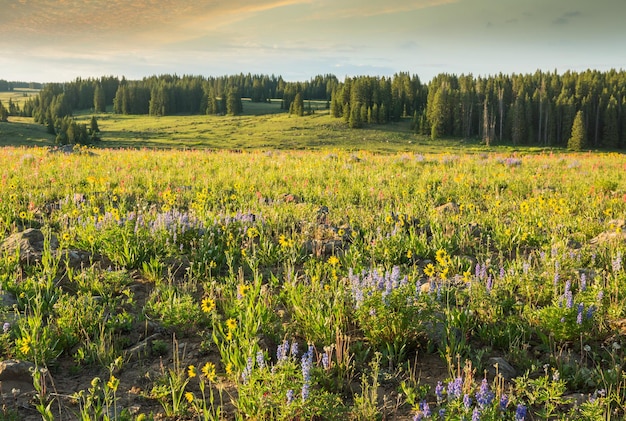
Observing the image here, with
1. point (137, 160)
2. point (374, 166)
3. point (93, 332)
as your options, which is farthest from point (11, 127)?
point (93, 332)

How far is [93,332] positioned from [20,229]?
3909 mm

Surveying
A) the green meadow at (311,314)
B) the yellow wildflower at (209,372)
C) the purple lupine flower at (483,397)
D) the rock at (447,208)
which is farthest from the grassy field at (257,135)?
the purple lupine flower at (483,397)

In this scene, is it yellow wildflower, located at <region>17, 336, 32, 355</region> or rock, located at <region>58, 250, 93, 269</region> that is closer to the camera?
yellow wildflower, located at <region>17, 336, 32, 355</region>

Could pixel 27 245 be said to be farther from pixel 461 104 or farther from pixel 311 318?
pixel 461 104

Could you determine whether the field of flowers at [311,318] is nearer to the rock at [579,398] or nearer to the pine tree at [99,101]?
the rock at [579,398]

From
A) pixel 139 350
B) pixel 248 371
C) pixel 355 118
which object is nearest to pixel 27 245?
pixel 139 350

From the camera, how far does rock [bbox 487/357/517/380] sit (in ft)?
10.7

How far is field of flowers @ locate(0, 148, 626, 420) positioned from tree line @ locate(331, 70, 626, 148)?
Result: 90.1 m

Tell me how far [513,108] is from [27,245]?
101315 mm

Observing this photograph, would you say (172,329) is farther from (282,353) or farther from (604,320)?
(604,320)

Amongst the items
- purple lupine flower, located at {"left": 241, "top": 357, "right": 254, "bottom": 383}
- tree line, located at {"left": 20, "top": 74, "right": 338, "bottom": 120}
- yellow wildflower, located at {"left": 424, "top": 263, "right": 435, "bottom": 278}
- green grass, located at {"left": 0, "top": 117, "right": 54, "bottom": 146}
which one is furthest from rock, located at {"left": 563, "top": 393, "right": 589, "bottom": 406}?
tree line, located at {"left": 20, "top": 74, "right": 338, "bottom": 120}

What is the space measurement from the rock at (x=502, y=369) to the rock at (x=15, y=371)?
11.2 feet

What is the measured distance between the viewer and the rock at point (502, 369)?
325 cm

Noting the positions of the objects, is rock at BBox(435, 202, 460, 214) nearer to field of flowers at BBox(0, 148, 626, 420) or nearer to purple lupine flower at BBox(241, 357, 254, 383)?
field of flowers at BBox(0, 148, 626, 420)
